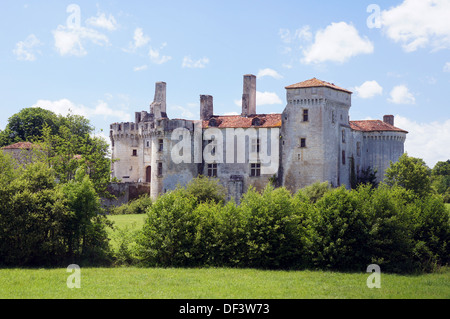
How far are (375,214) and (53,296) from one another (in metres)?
12.7

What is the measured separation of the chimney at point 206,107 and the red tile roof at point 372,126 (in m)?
13.8

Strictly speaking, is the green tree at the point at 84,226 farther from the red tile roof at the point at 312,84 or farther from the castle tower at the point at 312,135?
the red tile roof at the point at 312,84

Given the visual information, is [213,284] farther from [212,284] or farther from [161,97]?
[161,97]

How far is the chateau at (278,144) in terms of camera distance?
Answer: 4872cm

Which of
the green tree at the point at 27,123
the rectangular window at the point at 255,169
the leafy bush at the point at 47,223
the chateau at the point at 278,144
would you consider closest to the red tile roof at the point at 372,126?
the chateau at the point at 278,144

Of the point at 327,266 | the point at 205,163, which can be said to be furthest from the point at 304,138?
the point at 327,266

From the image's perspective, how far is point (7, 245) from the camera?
22453mm

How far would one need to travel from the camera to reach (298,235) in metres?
23.1

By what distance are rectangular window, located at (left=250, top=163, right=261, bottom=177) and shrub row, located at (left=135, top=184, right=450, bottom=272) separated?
86.3 feet

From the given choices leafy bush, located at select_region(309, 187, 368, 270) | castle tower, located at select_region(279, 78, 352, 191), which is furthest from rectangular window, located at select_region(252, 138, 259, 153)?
leafy bush, located at select_region(309, 187, 368, 270)

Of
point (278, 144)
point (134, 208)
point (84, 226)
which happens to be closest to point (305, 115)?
point (278, 144)

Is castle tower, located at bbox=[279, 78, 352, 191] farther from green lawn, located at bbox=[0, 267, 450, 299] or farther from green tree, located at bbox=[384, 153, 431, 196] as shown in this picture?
green lawn, located at bbox=[0, 267, 450, 299]

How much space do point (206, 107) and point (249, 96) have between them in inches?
176
